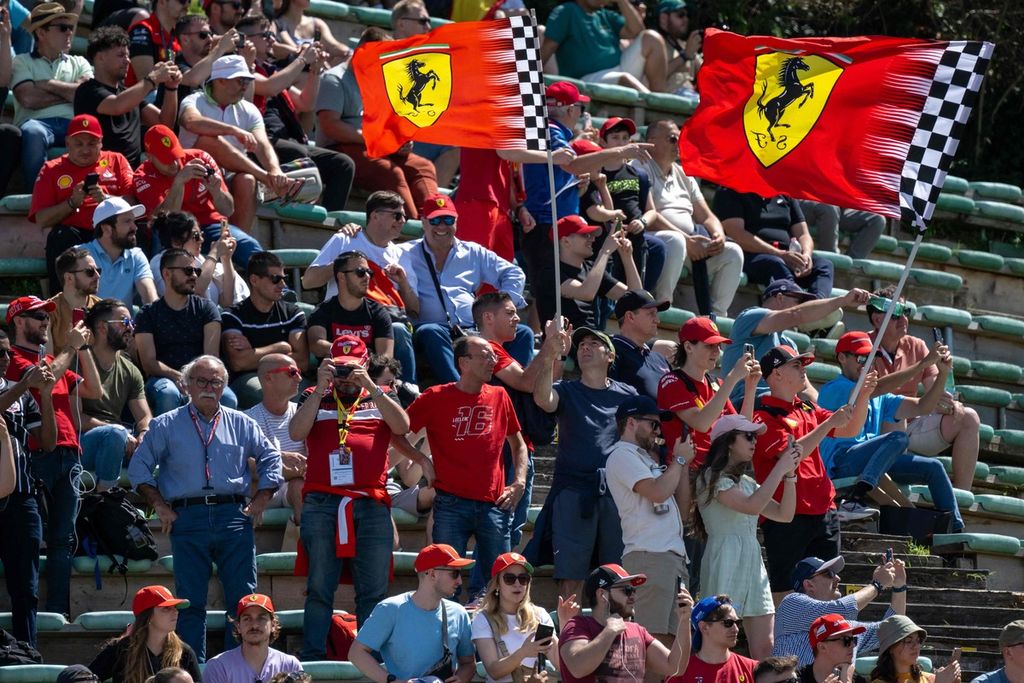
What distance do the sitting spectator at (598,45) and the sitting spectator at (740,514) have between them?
7510mm

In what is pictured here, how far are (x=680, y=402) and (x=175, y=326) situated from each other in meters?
3.12

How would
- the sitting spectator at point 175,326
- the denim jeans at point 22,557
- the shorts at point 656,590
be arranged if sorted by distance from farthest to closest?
the sitting spectator at point 175,326 → the shorts at point 656,590 → the denim jeans at point 22,557

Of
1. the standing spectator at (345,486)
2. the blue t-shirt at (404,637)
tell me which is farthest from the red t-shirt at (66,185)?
the blue t-shirt at (404,637)

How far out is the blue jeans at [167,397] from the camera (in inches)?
501

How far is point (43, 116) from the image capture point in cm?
1534

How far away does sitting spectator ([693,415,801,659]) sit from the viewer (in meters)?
11.7

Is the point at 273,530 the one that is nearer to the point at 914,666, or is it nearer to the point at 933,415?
the point at 914,666

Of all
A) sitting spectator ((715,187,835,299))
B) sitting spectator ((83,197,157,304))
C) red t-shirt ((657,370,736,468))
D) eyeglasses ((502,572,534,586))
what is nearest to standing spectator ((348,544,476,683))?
eyeglasses ((502,572,534,586))

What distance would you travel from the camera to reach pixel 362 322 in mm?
13156

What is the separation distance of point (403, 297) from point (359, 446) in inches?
91.1

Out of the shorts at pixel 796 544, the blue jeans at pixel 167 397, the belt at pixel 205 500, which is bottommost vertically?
the shorts at pixel 796 544

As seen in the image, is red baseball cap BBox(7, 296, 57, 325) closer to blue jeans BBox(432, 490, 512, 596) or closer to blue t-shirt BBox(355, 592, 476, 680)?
blue jeans BBox(432, 490, 512, 596)

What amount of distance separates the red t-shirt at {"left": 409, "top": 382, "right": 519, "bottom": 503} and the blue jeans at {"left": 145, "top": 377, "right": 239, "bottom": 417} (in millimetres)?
1269

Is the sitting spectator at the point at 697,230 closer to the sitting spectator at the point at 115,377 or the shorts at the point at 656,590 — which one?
the shorts at the point at 656,590
